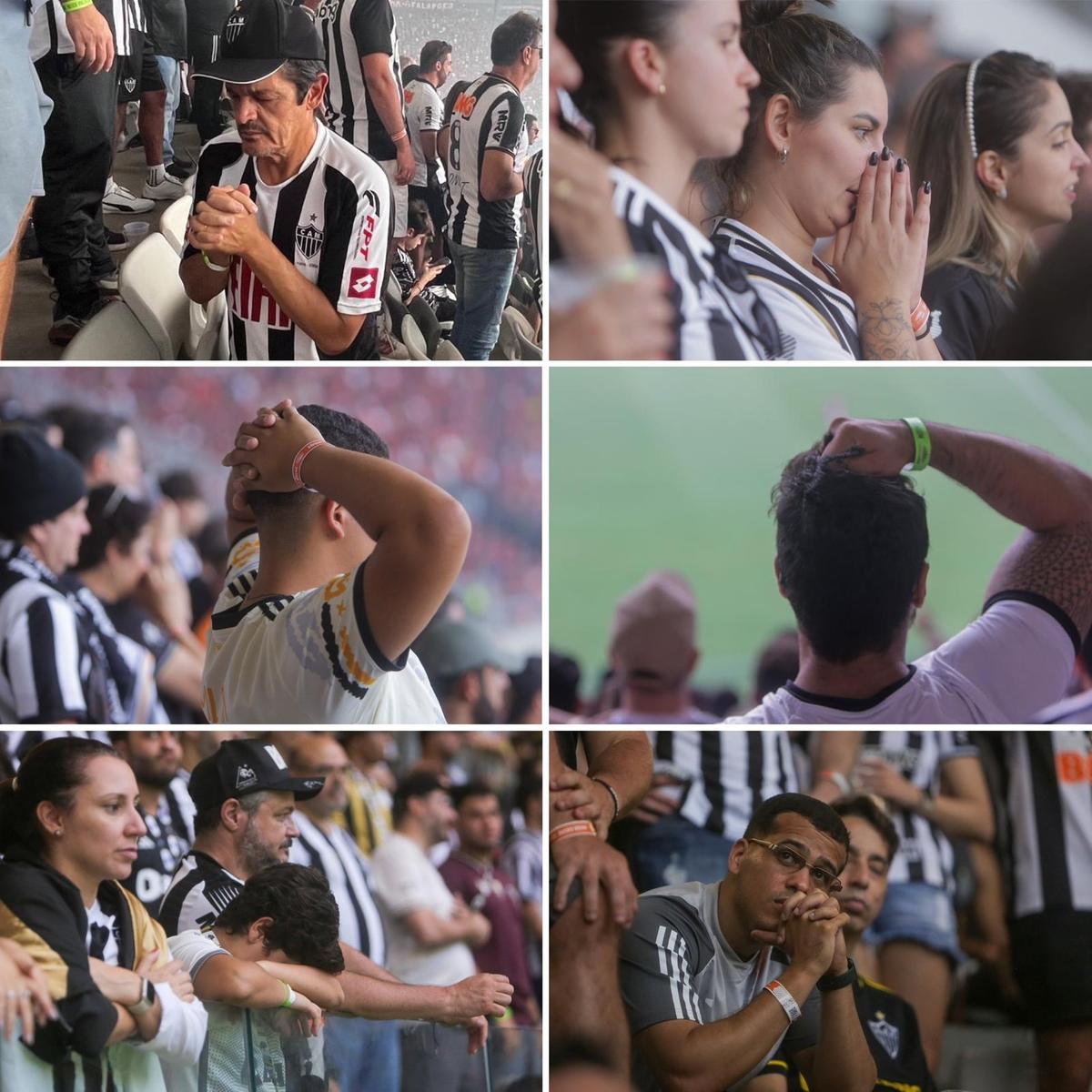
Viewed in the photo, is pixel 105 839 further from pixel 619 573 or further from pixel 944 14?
pixel 944 14

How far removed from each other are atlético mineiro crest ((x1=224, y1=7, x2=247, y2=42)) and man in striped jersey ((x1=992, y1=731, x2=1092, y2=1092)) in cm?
157

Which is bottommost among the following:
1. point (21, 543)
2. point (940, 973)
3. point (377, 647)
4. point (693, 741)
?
point (940, 973)

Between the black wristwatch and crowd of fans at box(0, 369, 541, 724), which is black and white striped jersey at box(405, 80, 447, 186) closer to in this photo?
crowd of fans at box(0, 369, 541, 724)

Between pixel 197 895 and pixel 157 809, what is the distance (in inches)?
5.7

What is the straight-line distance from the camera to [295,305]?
84.4 inches

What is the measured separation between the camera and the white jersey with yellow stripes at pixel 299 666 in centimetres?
212

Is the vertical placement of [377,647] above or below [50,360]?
below

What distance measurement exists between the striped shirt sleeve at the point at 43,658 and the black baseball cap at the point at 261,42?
33.1 inches

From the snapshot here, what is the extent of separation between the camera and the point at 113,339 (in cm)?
217

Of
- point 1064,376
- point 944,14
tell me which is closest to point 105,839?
point 1064,376

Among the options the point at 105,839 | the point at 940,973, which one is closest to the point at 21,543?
the point at 105,839

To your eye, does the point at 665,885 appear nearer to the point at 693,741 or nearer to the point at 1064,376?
the point at 693,741

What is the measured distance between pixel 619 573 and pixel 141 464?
75 centimetres

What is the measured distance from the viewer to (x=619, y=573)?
7.08 ft
